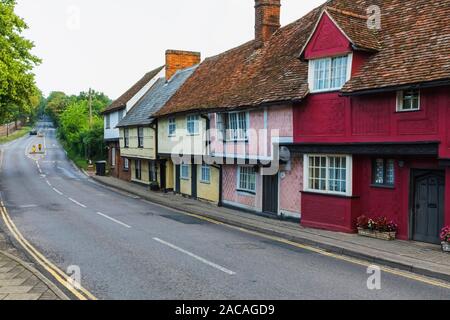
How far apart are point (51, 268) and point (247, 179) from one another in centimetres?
1243

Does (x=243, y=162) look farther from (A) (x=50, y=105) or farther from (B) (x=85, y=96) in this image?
(A) (x=50, y=105)

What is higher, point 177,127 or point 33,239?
point 177,127

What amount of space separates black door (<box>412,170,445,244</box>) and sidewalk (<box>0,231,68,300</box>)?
34.0ft

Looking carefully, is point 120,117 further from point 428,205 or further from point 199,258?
point 428,205

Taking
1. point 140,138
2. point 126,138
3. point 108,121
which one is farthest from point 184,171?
point 108,121

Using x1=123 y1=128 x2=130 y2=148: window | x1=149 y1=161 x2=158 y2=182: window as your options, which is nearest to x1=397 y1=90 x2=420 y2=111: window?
x1=149 y1=161 x2=158 y2=182: window

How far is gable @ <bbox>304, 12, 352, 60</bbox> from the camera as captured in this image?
1566 centimetres

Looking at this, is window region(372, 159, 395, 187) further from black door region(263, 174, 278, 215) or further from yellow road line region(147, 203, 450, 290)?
black door region(263, 174, 278, 215)

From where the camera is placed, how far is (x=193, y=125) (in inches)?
1054

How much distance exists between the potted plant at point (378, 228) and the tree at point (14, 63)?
24690mm

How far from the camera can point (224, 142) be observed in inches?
920

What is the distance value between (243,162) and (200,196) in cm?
634

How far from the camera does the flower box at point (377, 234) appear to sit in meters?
14.6
